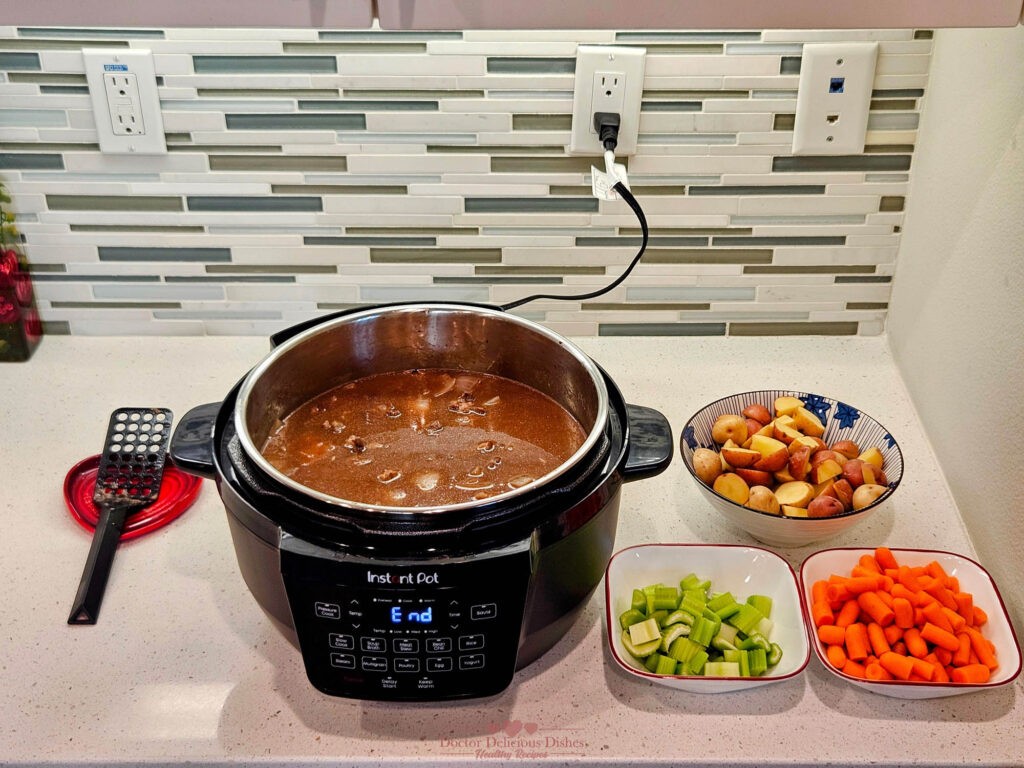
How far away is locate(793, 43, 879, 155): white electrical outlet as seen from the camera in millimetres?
1205

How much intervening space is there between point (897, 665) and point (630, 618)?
0.23 meters

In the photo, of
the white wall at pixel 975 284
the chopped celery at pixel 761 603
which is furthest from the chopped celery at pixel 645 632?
the white wall at pixel 975 284

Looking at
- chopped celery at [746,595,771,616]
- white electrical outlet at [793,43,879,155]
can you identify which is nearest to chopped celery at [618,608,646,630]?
chopped celery at [746,595,771,616]

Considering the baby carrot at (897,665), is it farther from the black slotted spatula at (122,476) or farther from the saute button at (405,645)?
the black slotted spatula at (122,476)

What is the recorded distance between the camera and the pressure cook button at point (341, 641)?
809mm

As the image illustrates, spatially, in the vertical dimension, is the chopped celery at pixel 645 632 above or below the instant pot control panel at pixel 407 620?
below

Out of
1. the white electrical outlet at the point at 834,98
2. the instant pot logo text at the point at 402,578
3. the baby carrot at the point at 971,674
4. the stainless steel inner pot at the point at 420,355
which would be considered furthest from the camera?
the white electrical outlet at the point at 834,98

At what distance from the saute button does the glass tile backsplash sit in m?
0.66

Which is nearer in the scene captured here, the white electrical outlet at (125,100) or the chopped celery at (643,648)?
the chopped celery at (643,648)

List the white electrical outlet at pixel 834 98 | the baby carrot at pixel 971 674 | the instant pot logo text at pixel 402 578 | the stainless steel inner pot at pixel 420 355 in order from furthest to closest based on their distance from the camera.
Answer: the white electrical outlet at pixel 834 98
the stainless steel inner pot at pixel 420 355
the baby carrot at pixel 971 674
the instant pot logo text at pixel 402 578

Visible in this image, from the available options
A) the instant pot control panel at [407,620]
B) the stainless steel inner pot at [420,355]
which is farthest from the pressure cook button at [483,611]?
the stainless steel inner pot at [420,355]

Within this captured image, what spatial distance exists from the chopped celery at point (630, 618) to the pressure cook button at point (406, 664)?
0.71 feet

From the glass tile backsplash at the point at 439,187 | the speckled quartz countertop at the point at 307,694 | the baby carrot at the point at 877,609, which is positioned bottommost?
the speckled quartz countertop at the point at 307,694

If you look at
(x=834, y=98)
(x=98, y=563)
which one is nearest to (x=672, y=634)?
(x=98, y=563)
